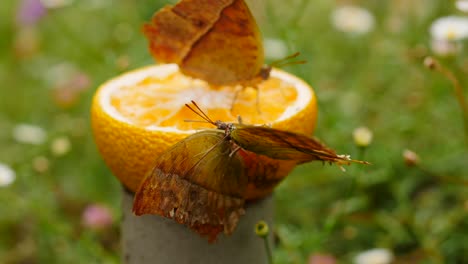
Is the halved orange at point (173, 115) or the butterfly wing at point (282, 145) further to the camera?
the halved orange at point (173, 115)

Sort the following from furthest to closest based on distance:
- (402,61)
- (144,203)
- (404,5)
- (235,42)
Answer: (404,5), (402,61), (235,42), (144,203)

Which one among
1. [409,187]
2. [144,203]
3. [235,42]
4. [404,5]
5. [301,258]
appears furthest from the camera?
[404,5]

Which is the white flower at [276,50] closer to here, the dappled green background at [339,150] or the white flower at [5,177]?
the dappled green background at [339,150]

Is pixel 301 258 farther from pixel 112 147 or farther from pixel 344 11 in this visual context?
pixel 344 11

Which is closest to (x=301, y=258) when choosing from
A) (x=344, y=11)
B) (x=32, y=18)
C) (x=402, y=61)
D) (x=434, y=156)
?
(x=434, y=156)

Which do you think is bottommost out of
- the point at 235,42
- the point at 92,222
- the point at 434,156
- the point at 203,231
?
the point at 92,222

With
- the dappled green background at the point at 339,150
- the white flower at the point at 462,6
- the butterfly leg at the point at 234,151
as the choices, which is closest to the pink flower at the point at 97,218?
the dappled green background at the point at 339,150

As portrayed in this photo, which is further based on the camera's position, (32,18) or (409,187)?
(32,18)
